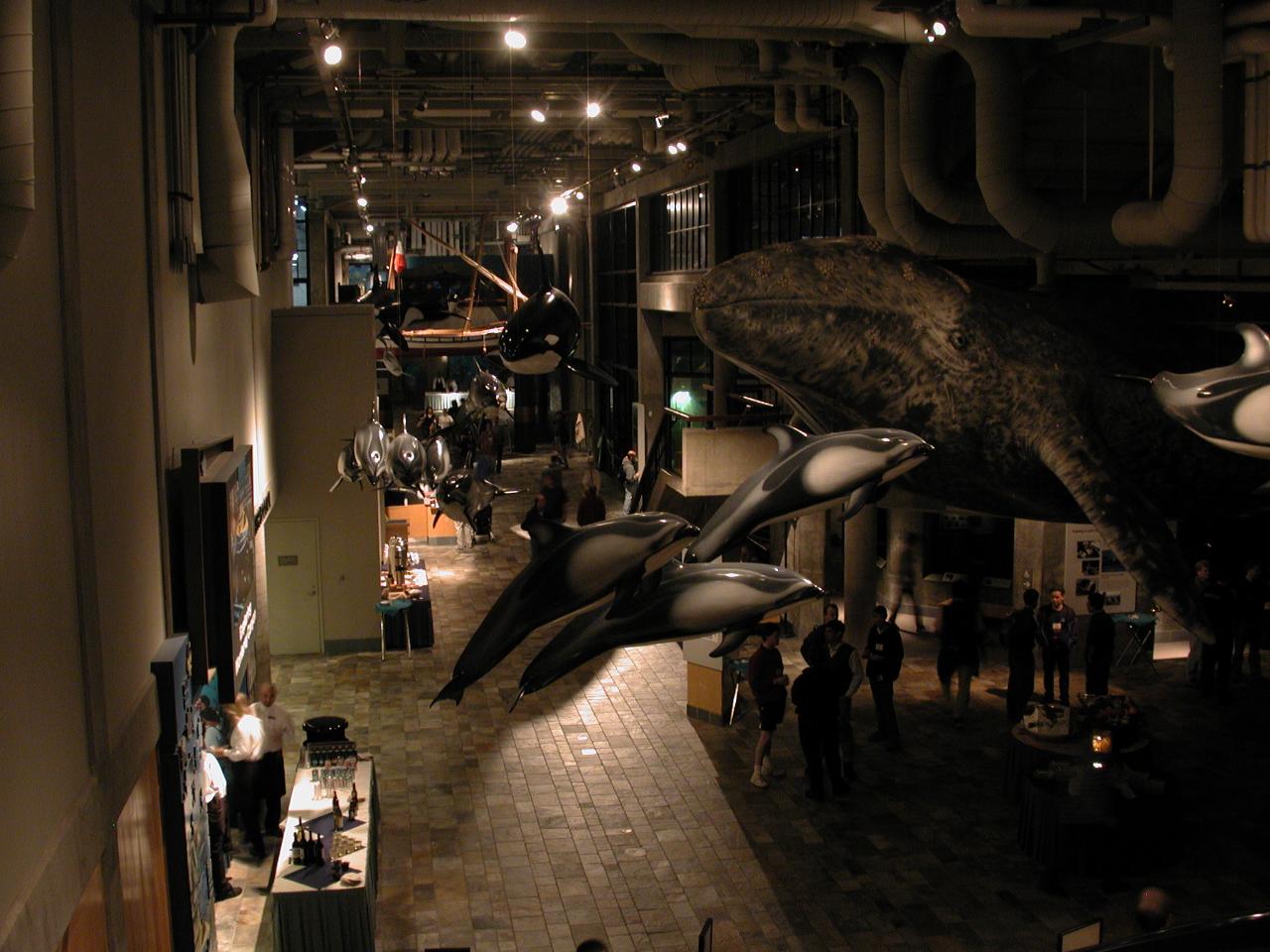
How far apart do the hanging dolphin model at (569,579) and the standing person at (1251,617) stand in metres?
10.8

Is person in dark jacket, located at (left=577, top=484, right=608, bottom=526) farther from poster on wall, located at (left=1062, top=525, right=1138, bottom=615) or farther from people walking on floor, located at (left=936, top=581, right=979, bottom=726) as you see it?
poster on wall, located at (left=1062, top=525, right=1138, bottom=615)

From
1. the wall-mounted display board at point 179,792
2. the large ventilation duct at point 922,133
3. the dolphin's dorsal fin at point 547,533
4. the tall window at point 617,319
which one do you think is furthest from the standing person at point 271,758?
the tall window at point 617,319

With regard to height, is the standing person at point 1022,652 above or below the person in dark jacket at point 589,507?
below

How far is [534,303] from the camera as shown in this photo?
7.80 metres

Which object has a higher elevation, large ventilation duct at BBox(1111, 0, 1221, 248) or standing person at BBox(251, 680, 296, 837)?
large ventilation duct at BBox(1111, 0, 1221, 248)

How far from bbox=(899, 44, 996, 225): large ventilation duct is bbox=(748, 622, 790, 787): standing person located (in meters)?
3.83

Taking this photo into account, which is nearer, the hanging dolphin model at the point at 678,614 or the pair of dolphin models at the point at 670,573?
the pair of dolphin models at the point at 670,573

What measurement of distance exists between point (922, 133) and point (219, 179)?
573cm

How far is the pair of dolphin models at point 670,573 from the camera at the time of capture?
4.55 metres

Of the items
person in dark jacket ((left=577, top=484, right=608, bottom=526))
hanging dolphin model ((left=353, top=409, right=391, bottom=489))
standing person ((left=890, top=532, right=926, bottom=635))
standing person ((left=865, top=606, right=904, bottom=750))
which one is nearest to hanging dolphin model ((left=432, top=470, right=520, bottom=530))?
hanging dolphin model ((left=353, top=409, right=391, bottom=489))

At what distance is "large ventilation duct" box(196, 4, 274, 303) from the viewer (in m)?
8.12

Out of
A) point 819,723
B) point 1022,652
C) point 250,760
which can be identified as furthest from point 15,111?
point 1022,652

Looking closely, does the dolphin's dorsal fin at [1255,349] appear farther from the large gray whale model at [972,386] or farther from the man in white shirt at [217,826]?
the man in white shirt at [217,826]

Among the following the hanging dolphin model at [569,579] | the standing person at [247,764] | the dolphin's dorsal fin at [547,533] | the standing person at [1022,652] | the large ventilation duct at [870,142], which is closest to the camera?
the hanging dolphin model at [569,579]
